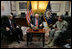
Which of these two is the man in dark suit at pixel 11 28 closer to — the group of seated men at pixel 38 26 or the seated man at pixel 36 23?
the group of seated men at pixel 38 26

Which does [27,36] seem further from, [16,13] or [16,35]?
[16,13]

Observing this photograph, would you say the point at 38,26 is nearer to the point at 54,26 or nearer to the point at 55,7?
the point at 54,26

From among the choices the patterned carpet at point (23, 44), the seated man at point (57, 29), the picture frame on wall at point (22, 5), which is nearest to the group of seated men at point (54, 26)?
the seated man at point (57, 29)

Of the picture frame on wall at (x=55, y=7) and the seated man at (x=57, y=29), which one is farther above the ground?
the picture frame on wall at (x=55, y=7)

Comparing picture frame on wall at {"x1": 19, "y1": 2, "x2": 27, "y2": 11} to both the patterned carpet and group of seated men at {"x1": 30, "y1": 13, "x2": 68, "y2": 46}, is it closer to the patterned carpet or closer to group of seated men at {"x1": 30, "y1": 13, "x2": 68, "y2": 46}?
group of seated men at {"x1": 30, "y1": 13, "x2": 68, "y2": 46}

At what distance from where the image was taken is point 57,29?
2863 millimetres

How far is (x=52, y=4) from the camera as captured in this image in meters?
2.80

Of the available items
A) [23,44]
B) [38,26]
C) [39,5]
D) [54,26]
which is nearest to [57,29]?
[54,26]

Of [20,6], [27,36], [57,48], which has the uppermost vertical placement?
[20,6]

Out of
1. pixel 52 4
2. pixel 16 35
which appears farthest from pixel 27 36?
pixel 52 4

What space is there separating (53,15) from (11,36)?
125 cm

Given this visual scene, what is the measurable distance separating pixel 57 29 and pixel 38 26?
53cm

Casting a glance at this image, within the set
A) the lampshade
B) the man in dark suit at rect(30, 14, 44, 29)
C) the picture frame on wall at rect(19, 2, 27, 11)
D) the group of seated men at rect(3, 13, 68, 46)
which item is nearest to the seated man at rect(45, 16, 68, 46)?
the group of seated men at rect(3, 13, 68, 46)

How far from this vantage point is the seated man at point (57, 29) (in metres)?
2.77
